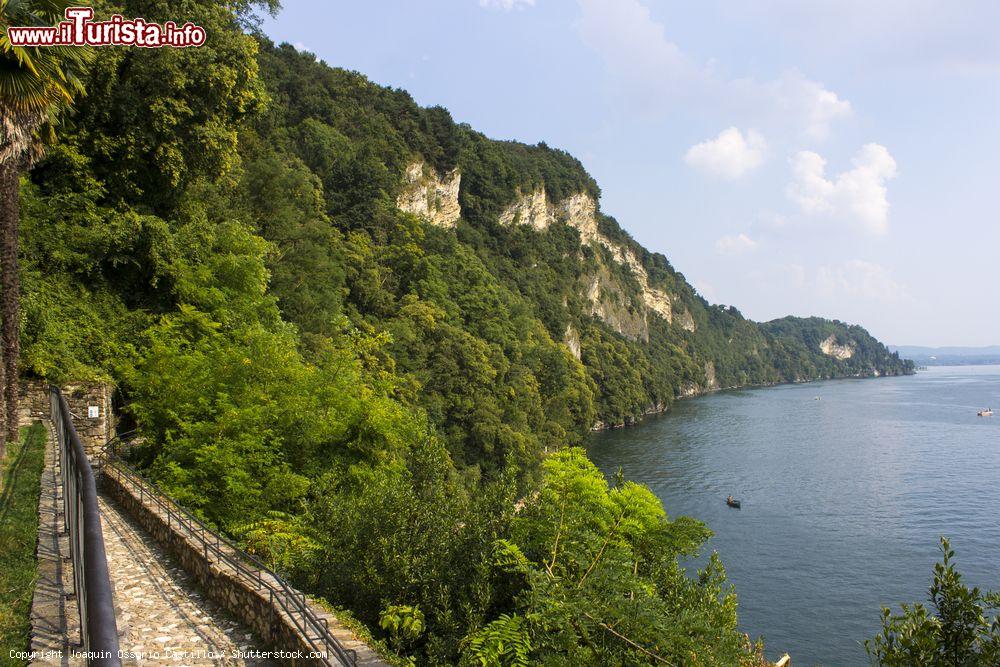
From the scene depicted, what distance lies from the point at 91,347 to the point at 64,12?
A: 9883mm

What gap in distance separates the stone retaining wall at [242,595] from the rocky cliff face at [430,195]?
69.6m

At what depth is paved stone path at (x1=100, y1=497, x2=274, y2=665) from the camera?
6660 millimetres

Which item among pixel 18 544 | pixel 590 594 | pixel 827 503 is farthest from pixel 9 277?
pixel 827 503

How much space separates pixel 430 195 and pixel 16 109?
77.1 meters

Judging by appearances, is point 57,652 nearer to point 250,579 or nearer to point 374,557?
point 250,579

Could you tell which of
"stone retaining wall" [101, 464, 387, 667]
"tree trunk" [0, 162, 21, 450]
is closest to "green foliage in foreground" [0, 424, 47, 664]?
"tree trunk" [0, 162, 21, 450]

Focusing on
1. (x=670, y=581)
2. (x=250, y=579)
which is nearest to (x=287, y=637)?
(x=250, y=579)

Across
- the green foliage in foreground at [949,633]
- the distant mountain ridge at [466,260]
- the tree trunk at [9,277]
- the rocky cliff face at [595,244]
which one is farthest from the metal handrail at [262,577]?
the rocky cliff face at [595,244]

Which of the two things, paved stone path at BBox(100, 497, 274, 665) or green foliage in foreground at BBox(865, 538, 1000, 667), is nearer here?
green foliage in foreground at BBox(865, 538, 1000, 667)

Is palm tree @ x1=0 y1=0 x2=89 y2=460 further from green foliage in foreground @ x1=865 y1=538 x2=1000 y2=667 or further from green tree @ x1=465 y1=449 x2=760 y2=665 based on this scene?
green foliage in foreground @ x1=865 y1=538 x2=1000 y2=667

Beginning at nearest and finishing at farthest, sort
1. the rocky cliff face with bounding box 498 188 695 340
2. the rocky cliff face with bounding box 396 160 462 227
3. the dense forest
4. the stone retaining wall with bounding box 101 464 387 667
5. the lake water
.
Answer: the stone retaining wall with bounding box 101 464 387 667 < the dense forest < the lake water < the rocky cliff face with bounding box 396 160 462 227 < the rocky cliff face with bounding box 498 188 695 340

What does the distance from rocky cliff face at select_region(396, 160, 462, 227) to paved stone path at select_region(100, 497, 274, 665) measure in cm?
7045

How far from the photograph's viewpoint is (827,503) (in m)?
46.0

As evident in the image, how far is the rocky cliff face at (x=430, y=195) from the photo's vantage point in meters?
80.8
